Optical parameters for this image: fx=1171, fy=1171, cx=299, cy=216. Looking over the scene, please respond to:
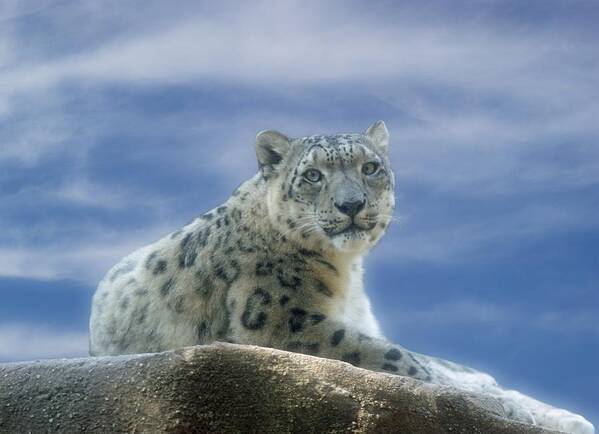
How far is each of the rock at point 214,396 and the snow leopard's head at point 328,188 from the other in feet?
11.7

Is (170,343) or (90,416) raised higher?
(170,343)

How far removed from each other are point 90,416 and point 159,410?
0.32 metres

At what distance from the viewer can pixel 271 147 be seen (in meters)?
9.41

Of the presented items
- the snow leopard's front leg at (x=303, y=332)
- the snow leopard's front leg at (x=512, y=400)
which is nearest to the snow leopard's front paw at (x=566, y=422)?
the snow leopard's front leg at (x=512, y=400)

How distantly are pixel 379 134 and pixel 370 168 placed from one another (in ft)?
2.31

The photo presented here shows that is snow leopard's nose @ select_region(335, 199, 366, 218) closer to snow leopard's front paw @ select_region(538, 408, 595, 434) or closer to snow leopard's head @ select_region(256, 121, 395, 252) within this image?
snow leopard's head @ select_region(256, 121, 395, 252)

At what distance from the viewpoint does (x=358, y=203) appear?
8.66 metres

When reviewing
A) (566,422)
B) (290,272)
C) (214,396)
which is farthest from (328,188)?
(214,396)

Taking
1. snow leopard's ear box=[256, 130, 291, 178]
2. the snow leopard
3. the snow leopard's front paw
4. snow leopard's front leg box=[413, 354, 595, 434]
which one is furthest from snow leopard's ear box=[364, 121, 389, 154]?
the snow leopard's front paw

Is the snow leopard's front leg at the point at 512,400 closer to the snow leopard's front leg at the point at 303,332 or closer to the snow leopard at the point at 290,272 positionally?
the snow leopard at the point at 290,272

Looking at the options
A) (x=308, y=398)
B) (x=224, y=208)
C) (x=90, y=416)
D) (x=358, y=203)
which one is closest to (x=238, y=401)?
(x=308, y=398)

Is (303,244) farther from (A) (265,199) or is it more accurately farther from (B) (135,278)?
(B) (135,278)

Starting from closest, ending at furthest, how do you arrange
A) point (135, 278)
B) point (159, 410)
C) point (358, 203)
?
1. point (159, 410)
2. point (358, 203)
3. point (135, 278)

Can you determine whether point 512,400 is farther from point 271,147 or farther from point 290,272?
point 271,147
